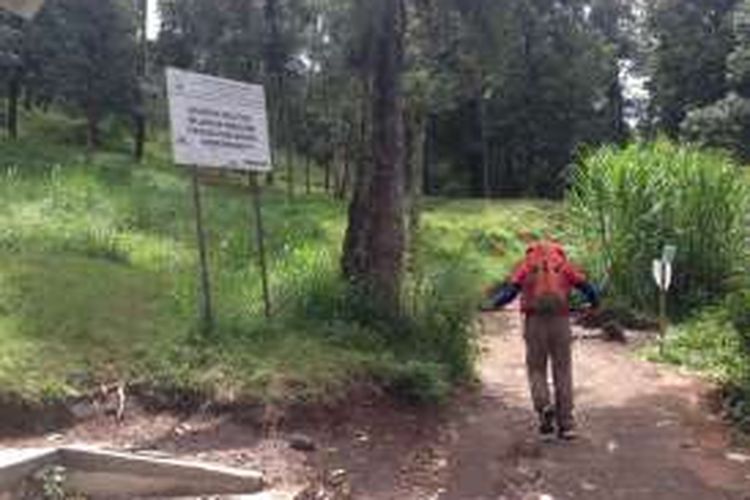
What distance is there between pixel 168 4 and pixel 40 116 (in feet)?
22.5

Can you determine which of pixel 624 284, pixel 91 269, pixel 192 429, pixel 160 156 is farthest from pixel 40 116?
pixel 192 429

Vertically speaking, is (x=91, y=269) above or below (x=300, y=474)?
above

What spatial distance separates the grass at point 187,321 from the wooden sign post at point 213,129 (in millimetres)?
423

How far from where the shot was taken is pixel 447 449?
397 inches

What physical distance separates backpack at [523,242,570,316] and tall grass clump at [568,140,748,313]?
8774mm

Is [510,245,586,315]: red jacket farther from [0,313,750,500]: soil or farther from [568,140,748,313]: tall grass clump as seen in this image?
[568,140,748,313]: tall grass clump

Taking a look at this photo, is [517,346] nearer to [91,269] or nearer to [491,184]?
[91,269]

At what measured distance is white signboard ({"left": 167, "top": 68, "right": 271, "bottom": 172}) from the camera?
1062cm

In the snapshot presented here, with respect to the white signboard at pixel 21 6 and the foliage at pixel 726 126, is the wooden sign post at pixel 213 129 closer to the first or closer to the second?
the white signboard at pixel 21 6

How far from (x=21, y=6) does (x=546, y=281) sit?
185 inches

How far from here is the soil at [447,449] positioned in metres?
8.89

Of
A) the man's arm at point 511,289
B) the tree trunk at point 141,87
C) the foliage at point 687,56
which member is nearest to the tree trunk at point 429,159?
the foliage at point 687,56

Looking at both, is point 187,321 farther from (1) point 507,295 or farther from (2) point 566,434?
(2) point 566,434

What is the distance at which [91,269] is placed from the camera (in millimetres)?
13008
